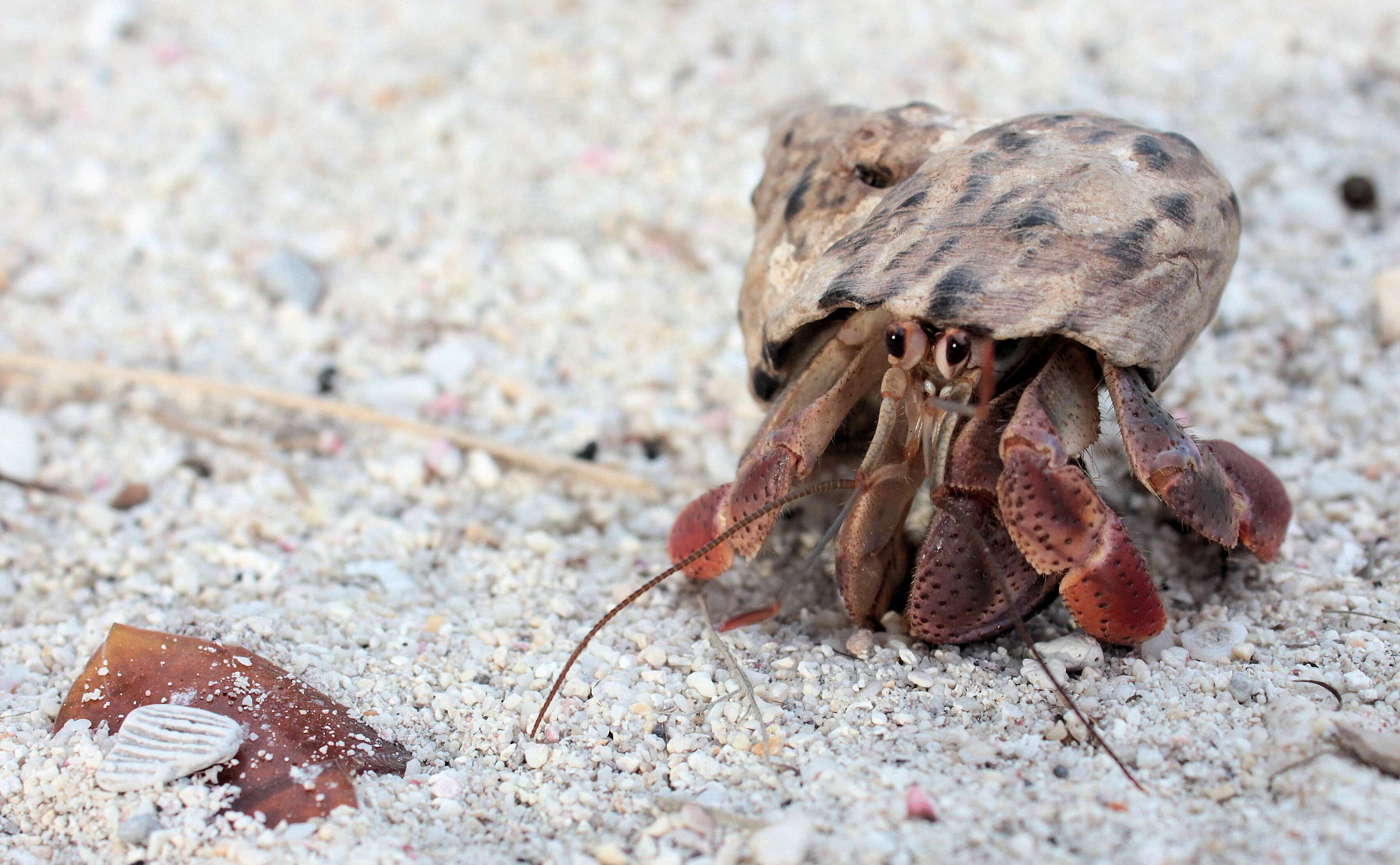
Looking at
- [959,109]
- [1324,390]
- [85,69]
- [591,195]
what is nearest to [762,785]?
[1324,390]

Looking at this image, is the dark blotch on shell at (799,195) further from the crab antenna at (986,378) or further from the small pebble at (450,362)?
the small pebble at (450,362)

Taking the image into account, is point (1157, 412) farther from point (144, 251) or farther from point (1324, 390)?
point (144, 251)

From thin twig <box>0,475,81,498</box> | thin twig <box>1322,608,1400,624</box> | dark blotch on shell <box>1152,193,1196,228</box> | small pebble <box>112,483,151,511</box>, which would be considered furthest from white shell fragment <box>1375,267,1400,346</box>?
thin twig <box>0,475,81,498</box>

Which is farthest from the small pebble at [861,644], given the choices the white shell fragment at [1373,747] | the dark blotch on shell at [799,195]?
the dark blotch on shell at [799,195]

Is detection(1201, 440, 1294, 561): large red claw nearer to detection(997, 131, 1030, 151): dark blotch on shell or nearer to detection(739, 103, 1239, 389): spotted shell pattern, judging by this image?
detection(739, 103, 1239, 389): spotted shell pattern

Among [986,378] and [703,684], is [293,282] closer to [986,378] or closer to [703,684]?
[703,684]
